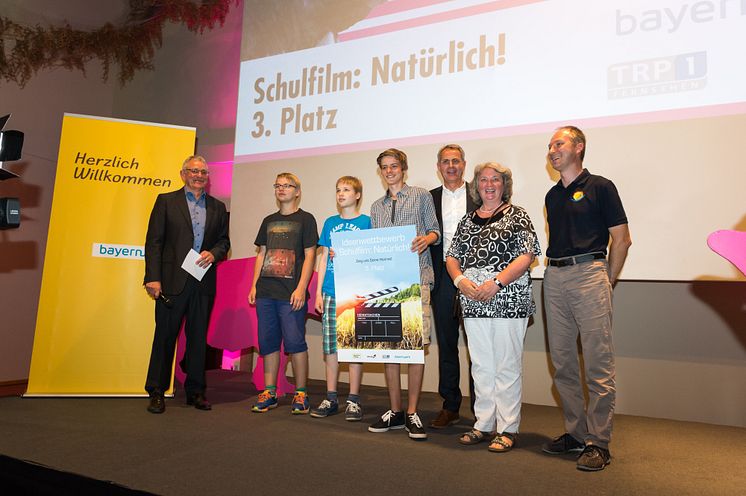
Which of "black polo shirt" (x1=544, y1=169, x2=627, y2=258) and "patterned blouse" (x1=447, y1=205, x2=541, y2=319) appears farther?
"patterned blouse" (x1=447, y1=205, x2=541, y2=319)

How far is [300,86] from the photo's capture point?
4.70m

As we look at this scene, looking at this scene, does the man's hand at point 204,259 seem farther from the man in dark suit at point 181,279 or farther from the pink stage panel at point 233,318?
the pink stage panel at point 233,318

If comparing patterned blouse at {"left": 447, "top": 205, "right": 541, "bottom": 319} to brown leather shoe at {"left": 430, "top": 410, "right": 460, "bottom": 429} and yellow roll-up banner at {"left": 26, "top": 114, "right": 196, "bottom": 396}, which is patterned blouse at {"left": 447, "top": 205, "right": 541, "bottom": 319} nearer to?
brown leather shoe at {"left": 430, "top": 410, "right": 460, "bottom": 429}

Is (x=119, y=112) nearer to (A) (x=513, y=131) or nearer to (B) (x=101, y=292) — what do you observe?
(B) (x=101, y=292)

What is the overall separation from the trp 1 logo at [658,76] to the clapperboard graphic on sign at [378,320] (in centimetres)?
203

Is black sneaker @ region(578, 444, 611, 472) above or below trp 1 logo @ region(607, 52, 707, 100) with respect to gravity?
below

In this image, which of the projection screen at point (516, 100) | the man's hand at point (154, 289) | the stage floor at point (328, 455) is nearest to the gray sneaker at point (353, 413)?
the stage floor at point (328, 455)

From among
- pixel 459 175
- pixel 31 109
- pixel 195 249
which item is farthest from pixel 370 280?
pixel 31 109

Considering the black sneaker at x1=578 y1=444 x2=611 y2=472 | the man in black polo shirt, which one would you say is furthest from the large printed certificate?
the black sneaker at x1=578 y1=444 x2=611 y2=472

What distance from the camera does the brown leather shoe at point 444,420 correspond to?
301 centimetres

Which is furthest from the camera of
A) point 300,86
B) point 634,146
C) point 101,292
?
point 300,86

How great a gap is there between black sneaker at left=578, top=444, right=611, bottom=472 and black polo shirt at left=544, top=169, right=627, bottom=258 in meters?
0.86

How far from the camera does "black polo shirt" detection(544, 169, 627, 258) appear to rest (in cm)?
242

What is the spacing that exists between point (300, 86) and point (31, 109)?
273 cm
